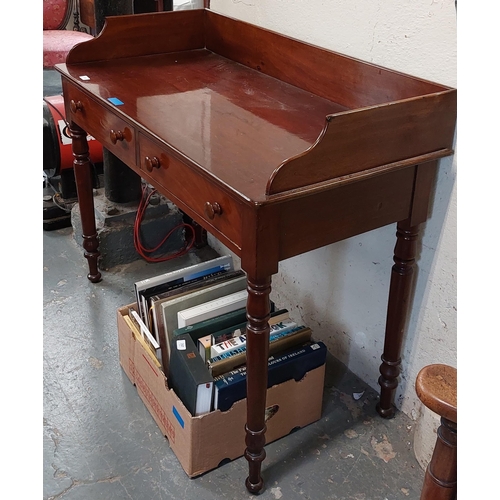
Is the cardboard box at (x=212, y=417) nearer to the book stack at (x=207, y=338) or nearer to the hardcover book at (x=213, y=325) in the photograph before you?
the book stack at (x=207, y=338)

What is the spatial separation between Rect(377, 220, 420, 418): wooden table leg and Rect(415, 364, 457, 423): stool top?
0.84 m

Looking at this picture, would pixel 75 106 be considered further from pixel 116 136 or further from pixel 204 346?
pixel 204 346

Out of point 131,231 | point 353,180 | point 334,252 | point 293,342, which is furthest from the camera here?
point 131,231

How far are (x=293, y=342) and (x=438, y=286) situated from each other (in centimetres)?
46

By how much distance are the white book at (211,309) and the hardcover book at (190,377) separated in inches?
3.1

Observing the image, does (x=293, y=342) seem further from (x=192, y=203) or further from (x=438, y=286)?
(x=192, y=203)

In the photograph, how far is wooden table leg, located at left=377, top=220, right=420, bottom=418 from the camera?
1742 mm

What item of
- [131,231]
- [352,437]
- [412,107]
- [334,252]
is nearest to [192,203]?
[412,107]

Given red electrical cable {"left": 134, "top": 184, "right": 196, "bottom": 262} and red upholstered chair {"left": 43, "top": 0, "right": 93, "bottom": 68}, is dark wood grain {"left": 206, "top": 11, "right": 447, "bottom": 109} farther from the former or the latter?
red upholstered chair {"left": 43, "top": 0, "right": 93, "bottom": 68}

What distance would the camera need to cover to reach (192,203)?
5.17ft

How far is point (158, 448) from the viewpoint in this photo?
192 cm

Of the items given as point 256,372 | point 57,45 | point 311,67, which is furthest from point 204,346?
point 57,45

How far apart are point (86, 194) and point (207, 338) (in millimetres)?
966

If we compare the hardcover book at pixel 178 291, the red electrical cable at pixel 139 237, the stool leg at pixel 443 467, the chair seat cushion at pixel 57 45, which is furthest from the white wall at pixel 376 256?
the chair seat cushion at pixel 57 45
